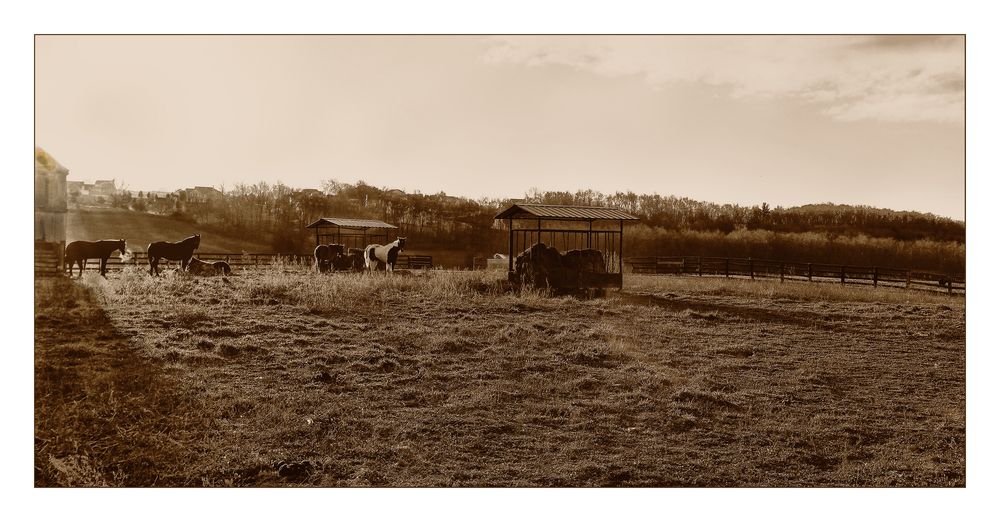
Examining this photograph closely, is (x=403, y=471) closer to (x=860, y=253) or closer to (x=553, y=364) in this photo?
(x=553, y=364)

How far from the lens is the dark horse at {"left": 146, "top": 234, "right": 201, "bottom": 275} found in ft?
25.4

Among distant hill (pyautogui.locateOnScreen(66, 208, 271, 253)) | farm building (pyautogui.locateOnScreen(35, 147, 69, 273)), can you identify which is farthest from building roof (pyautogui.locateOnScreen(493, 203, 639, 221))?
farm building (pyautogui.locateOnScreen(35, 147, 69, 273))

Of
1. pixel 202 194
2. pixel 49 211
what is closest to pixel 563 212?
pixel 202 194

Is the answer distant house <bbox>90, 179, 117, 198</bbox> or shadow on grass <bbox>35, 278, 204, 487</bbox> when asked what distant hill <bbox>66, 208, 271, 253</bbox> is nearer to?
distant house <bbox>90, 179, 117, 198</bbox>

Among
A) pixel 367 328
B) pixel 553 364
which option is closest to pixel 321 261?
pixel 367 328

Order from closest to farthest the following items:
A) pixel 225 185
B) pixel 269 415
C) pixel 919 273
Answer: pixel 269 415, pixel 225 185, pixel 919 273

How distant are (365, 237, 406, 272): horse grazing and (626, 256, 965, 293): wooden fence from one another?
711 centimetres

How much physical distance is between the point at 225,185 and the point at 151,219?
3.47 feet

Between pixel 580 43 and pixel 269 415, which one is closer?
pixel 269 415

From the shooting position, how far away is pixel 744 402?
5867 mm

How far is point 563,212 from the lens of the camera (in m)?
10.7

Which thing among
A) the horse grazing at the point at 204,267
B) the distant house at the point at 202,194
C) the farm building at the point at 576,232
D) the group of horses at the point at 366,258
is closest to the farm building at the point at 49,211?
the distant house at the point at 202,194

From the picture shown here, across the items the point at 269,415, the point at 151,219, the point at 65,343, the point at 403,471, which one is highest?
the point at 151,219

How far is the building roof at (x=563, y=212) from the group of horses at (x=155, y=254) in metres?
4.87
